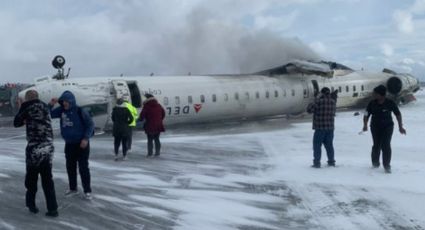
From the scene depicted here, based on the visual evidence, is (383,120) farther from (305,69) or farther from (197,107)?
(305,69)

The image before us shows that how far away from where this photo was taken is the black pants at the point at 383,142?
32.6 feet

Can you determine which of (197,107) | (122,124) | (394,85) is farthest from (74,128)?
(394,85)

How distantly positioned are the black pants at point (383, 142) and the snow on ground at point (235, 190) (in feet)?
0.94

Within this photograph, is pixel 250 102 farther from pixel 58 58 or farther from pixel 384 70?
pixel 384 70

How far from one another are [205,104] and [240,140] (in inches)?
196

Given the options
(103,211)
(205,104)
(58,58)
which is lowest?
(103,211)

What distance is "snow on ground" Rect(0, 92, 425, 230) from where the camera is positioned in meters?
6.76

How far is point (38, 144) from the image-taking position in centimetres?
677

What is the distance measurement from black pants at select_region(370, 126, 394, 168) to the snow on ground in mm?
287

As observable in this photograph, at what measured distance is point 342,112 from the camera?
1088 inches

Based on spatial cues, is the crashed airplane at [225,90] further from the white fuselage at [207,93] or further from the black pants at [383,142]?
the black pants at [383,142]

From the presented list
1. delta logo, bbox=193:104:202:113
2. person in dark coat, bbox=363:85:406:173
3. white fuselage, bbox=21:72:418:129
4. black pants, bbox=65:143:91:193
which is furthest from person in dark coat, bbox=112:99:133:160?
delta logo, bbox=193:104:202:113

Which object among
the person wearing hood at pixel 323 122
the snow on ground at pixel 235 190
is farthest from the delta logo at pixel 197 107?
the person wearing hood at pixel 323 122

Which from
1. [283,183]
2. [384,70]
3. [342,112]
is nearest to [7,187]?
[283,183]
